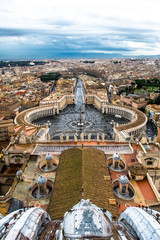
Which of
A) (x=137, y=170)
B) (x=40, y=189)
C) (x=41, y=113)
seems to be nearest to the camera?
(x=40, y=189)

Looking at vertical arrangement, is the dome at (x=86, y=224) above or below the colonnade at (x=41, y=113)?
above

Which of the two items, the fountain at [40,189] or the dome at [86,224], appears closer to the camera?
the dome at [86,224]

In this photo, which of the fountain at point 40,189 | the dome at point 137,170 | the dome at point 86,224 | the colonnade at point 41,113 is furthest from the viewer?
the colonnade at point 41,113

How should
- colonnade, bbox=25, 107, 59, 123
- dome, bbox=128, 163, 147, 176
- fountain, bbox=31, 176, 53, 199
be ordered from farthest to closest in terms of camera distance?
colonnade, bbox=25, 107, 59, 123, dome, bbox=128, 163, 147, 176, fountain, bbox=31, 176, 53, 199

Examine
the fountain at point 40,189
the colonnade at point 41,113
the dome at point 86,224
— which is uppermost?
the dome at point 86,224

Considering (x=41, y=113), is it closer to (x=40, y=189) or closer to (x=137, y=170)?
(x=40, y=189)

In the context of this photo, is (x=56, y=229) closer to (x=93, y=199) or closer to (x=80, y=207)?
(x=80, y=207)

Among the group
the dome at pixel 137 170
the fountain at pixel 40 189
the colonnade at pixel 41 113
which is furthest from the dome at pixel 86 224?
the colonnade at pixel 41 113

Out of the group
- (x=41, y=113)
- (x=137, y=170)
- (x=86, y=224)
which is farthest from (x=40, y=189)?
(x=41, y=113)

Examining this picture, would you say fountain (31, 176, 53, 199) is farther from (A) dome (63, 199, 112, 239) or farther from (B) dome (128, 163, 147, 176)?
(A) dome (63, 199, 112, 239)

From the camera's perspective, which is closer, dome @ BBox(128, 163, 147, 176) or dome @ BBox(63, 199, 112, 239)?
dome @ BBox(63, 199, 112, 239)

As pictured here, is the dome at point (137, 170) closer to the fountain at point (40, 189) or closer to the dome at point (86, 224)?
the fountain at point (40, 189)

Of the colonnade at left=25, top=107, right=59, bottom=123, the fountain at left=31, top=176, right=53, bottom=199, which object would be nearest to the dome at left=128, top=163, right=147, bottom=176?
the fountain at left=31, top=176, right=53, bottom=199
